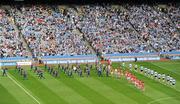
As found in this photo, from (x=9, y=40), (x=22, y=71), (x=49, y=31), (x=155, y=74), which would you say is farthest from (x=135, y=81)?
(x=9, y=40)

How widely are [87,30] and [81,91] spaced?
70.0 feet

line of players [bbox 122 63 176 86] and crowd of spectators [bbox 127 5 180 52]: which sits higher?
crowd of spectators [bbox 127 5 180 52]

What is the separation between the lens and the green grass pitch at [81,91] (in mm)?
47719

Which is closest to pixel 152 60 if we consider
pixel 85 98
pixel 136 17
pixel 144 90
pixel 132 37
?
pixel 132 37

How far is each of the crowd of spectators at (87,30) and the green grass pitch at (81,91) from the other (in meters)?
8.69

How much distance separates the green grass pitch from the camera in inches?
1879

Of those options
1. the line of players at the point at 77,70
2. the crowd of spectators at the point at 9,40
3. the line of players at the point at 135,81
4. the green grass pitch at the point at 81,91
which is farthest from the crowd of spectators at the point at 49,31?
the line of players at the point at 135,81

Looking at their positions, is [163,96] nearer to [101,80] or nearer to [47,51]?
[101,80]

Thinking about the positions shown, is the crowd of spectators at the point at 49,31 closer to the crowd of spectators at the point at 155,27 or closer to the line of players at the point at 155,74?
the line of players at the point at 155,74

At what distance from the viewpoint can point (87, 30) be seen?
2795 inches

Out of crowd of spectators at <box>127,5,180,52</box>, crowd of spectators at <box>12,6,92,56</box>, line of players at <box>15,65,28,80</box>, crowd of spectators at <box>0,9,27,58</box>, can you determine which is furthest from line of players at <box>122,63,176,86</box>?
crowd of spectators at <box>0,9,27,58</box>

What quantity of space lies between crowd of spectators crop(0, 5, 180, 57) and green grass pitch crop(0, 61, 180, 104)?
8.69 m

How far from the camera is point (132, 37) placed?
7200cm

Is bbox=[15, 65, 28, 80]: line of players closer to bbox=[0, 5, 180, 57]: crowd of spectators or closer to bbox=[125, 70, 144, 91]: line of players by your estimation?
bbox=[0, 5, 180, 57]: crowd of spectators
